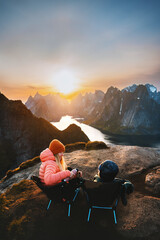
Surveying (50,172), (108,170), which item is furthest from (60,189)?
(108,170)

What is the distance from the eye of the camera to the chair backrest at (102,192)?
473 cm

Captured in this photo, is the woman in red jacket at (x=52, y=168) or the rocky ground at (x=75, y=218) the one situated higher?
the woman in red jacket at (x=52, y=168)

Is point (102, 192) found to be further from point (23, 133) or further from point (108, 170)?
point (23, 133)

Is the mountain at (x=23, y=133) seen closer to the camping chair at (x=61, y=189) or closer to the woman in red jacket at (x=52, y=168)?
the camping chair at (x=61, y=189)

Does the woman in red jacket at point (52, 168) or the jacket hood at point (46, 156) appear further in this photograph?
the jacket hood at point (46, 156)

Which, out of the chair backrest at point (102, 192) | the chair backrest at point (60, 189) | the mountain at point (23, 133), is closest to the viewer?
the chair backrest at point (102, 192)

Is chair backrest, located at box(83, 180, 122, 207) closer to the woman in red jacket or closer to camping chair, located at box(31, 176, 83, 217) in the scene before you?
camping chair, located at box(31, 176, 83, 217)

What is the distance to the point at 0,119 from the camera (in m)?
93.7

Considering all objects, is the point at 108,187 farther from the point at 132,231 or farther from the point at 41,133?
the point at 41,133

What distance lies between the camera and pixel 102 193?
483cm

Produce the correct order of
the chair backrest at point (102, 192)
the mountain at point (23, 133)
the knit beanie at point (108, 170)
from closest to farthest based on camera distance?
1. the chair backrest at point (102, 192)
2. the knit beanie at point (108, 170)
3. the mountain at point (23, 133)

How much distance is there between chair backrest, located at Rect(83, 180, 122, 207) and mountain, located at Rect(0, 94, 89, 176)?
86224 mm

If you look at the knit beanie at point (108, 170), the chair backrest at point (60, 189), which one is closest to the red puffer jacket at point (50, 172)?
the chair backrest at point (60, 189)

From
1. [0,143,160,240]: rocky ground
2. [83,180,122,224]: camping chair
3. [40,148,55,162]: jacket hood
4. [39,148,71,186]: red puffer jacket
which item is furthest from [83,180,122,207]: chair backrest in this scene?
[40,148,55,162]: jacket hood
